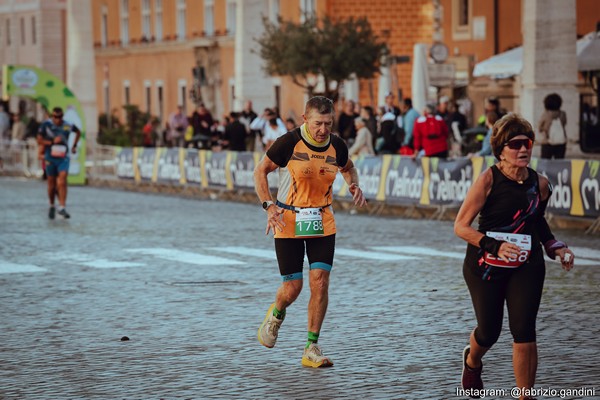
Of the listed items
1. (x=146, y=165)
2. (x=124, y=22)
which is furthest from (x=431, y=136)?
(x=124, y=22)

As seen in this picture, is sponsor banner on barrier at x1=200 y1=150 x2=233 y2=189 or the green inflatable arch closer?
sponsor banner on barrier at x1=200 y1=150 x2=233 y2=189

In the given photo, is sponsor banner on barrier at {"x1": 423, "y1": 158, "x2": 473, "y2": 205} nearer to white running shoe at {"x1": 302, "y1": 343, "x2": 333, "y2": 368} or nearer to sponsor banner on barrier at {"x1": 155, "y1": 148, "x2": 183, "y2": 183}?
sponsor banner on barrier at {"x1": 155, "y1": 148, "x2": 183, "y2": 183}

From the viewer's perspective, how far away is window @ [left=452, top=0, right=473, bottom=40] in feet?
151

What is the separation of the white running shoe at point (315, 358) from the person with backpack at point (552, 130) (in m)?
14.5

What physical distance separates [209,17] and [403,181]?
3545 centimetres

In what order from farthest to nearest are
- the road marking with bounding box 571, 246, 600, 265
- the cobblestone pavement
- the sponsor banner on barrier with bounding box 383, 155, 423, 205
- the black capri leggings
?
1. the sponsor banner on barrier with bounding box 383, 155, 423, 205
2. the road marking with bounding box 571, 246, 600, 265
3. the cobblestone pavement
4. the black capri leggings

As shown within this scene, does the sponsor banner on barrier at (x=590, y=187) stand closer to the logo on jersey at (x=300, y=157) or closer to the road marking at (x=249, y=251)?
the road marking at (x=249, y=251)

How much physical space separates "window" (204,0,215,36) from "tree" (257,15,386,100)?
56.1 feet

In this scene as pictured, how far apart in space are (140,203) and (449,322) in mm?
19491

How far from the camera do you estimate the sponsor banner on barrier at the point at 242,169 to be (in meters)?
32.1

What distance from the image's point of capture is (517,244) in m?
8.52

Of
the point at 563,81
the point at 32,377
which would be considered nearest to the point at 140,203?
the point at 563,81

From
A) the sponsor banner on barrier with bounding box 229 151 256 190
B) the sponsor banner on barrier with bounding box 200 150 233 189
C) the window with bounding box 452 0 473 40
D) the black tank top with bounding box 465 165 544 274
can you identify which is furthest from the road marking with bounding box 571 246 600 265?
the window with bounding box 452 0 473 40

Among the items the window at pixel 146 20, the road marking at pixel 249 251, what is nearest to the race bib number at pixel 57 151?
the road marking at pixel 249 251
